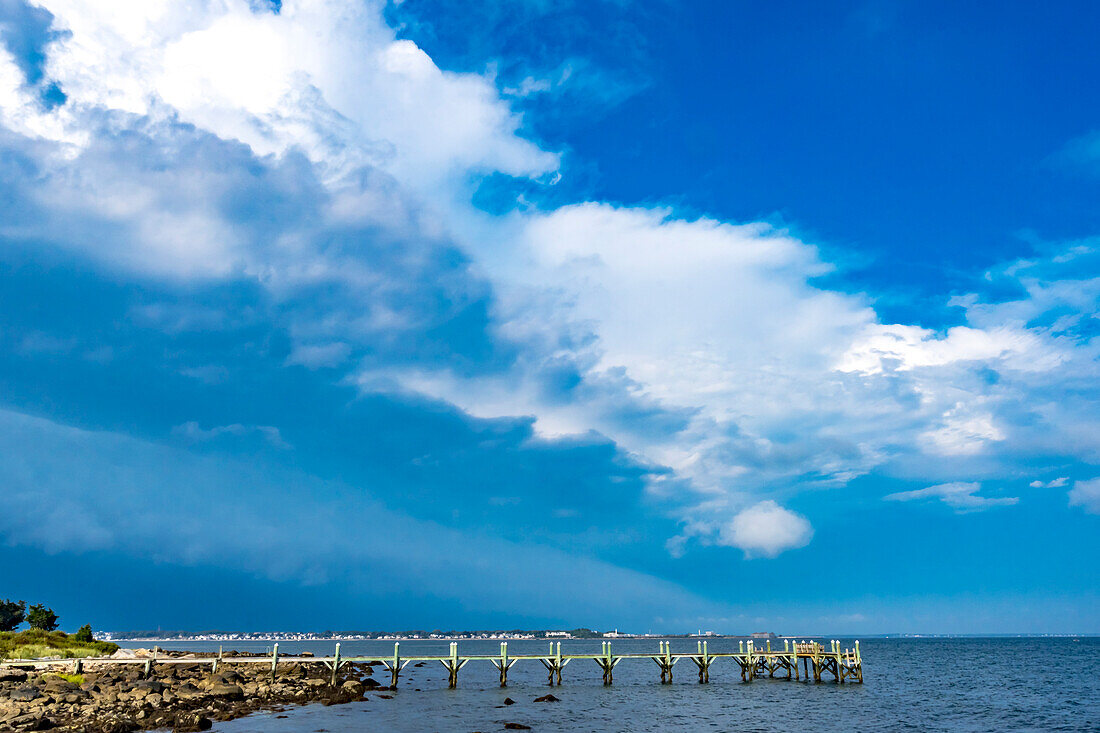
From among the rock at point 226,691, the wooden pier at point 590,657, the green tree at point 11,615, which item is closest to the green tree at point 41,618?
the green tree at point 11,615

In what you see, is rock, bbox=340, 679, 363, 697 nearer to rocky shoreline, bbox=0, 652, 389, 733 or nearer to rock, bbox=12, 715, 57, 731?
rocky shoreline, bbox=0, 652, 389, 733

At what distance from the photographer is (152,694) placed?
41844mm

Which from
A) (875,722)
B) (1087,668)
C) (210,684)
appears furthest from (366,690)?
(1087,668)

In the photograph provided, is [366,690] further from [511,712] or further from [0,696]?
[0,696]

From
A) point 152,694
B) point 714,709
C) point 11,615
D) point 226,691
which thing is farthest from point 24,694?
point 11,615

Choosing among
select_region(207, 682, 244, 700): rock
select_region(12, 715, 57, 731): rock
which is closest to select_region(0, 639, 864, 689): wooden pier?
select_region(207, 682, 244, 700): rock

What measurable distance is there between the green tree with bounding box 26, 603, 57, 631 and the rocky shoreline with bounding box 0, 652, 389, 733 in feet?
139

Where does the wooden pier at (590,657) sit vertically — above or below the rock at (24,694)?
below

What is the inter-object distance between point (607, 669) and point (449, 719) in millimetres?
28447

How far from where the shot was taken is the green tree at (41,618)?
289 feet

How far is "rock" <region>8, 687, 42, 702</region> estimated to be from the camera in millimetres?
37578

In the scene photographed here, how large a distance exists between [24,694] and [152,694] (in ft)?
20.2

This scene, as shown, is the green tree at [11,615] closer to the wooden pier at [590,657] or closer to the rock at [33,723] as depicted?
the wooden pier at [590,657]

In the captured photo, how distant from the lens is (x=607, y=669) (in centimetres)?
6962
